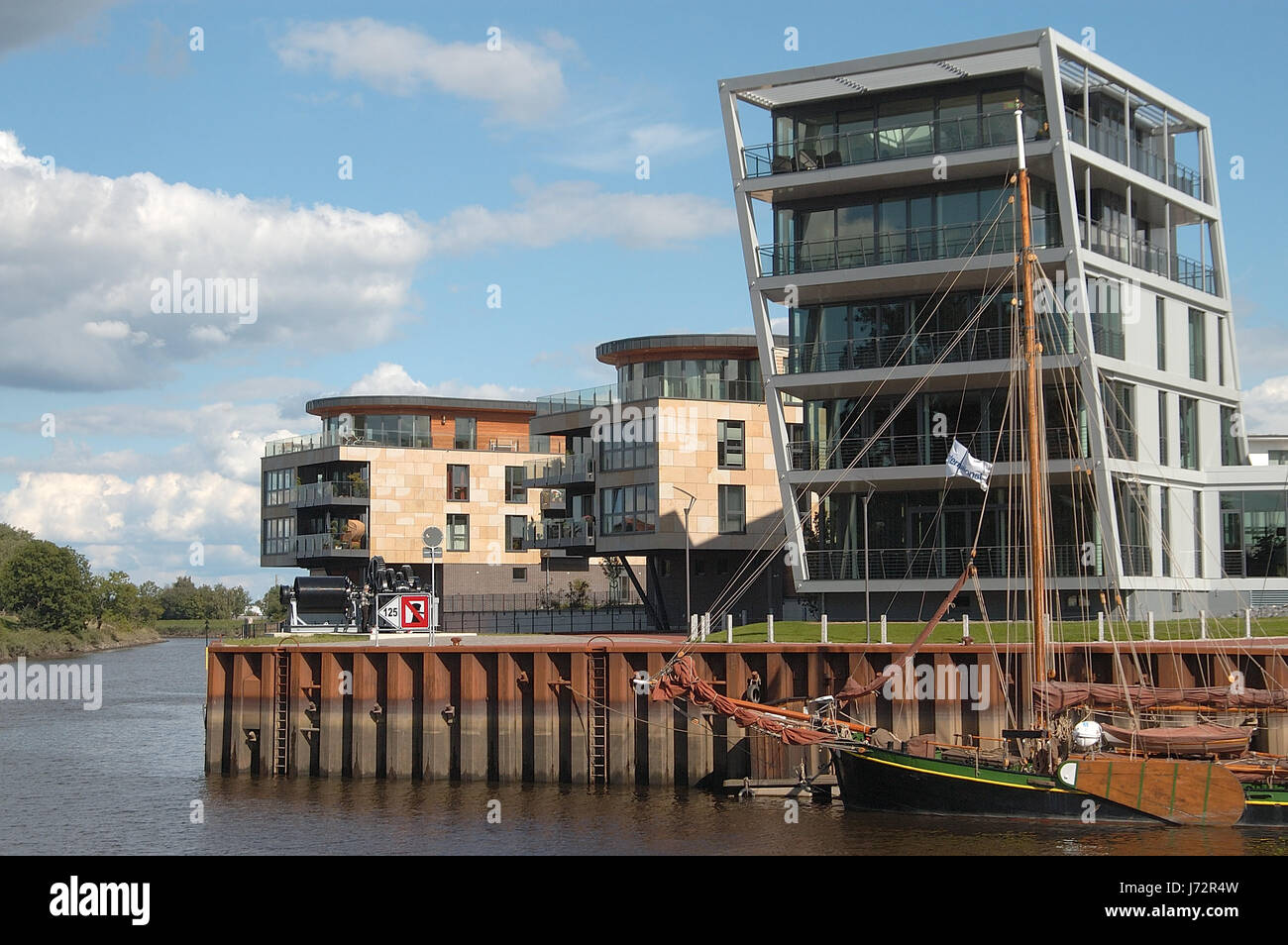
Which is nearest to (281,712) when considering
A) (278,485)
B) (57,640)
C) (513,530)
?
(513,530)

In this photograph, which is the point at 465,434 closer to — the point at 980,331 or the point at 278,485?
the point at 278,485

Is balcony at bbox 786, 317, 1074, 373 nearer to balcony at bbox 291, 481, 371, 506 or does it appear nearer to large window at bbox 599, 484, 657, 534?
large window at bbox 599, 484, 657, 534

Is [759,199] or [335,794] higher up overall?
[759,199]

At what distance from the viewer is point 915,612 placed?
54.9m

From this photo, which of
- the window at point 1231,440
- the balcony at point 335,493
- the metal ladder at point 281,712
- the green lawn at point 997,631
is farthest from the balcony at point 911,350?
the balcony at point 335,493

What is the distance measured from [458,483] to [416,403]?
560 cm

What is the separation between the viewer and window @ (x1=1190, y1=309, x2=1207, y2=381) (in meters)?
59.1

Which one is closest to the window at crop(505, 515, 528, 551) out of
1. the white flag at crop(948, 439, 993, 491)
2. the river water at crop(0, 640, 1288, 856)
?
the river water at crop(0, 640, 1288, 856)

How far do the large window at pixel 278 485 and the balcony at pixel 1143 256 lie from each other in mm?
58652

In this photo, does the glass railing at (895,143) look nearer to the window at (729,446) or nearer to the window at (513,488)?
the window at (729,446)

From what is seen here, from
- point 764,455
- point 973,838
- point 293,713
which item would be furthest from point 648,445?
point 973,838

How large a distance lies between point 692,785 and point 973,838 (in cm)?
835

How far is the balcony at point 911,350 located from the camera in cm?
5212
